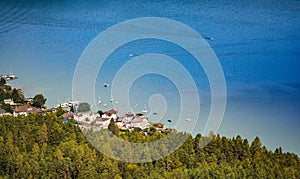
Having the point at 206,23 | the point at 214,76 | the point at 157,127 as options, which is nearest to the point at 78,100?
the point at 157,127

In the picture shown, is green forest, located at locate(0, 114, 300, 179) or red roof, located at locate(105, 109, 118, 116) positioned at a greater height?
red roof, located at locate(105, 109, 118, 116)

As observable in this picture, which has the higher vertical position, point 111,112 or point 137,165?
point 111,112

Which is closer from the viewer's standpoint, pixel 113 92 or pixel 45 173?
pixel 45 173

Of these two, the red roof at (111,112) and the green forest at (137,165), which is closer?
the green forest at (137,165)

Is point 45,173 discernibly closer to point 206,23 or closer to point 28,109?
point 28,109

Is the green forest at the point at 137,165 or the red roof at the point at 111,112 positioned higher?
the red roof at the point at 111,112

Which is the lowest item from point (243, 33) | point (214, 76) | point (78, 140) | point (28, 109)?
point (78, 140)

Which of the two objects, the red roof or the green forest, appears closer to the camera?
the green forest

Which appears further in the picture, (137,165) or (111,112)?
(111,112)
